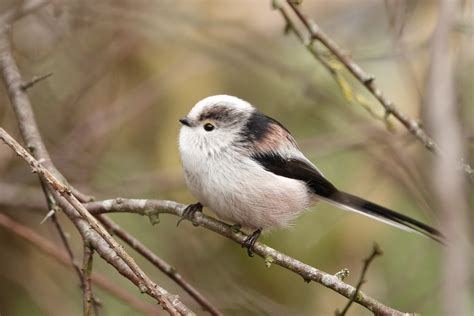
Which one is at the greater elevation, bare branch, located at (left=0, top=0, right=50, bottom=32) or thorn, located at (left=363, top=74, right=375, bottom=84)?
thorn, located at (left=363, top=74, right=375, bottom=84)

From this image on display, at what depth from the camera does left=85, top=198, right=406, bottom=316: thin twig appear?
2.32 meters

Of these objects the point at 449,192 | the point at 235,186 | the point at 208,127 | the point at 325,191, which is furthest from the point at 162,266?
the point at 449,192

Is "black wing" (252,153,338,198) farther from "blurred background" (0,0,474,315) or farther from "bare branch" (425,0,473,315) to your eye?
"bare branch" (425,0,473,315)

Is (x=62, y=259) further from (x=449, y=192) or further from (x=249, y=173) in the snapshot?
(x=449, y=192)

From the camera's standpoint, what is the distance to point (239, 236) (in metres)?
2.81

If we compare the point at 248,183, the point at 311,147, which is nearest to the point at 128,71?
the point at 311,147

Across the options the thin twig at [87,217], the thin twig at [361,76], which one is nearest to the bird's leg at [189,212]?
the thin twig at [87,217]

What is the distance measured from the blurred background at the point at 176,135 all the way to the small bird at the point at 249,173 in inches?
19.4

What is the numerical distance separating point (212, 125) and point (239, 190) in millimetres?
348

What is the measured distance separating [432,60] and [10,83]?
1.75m

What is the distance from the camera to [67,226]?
14.9 feet

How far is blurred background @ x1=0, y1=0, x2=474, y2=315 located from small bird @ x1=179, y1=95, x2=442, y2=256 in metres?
0.49

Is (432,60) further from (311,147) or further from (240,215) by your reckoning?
(311,147)

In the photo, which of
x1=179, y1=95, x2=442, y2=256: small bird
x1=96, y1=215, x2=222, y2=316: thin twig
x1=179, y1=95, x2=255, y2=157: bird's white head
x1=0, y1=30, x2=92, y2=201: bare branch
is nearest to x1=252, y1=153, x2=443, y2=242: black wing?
x1=179, y1=95, x2=442, y2=256: small bird
